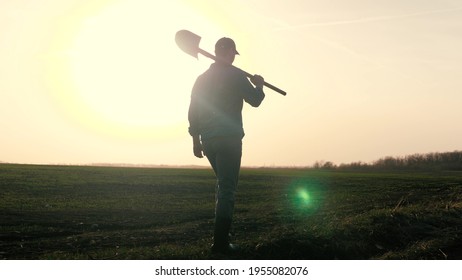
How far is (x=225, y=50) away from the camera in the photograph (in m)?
7.75

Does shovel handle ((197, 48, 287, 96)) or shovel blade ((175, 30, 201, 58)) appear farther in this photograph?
shovel blade ((175, 30, 201, 58))

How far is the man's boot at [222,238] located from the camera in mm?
7473

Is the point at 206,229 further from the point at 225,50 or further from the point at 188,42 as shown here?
the point at 225,50

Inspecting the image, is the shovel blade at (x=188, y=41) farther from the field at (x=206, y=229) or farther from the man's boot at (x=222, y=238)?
the field at (x=206, y=229)

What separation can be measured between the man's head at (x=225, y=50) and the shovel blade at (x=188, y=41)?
0.79 meters

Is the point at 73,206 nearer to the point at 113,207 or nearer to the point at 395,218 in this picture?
the point at 113,207

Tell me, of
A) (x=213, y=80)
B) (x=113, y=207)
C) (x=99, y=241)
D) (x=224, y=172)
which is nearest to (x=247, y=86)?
(x=213, y=80)

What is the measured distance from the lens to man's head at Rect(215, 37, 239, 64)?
775 cm

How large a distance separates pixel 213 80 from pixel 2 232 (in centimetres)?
514

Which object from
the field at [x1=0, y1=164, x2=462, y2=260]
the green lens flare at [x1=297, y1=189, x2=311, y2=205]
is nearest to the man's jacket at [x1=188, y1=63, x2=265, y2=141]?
the field at [x1=0, y1=164, x2=462, y2=260]

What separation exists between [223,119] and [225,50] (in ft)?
3.51

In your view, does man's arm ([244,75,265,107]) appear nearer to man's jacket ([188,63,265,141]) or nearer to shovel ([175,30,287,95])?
man's jacket ([188,63,265,141])

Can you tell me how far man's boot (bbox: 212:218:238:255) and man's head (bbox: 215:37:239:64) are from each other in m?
2.36

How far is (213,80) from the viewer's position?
25.1ft
